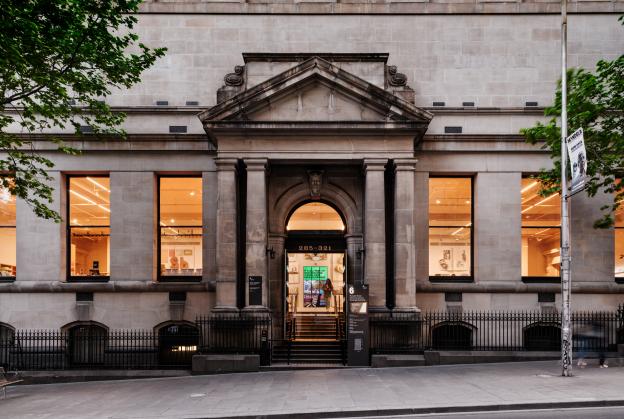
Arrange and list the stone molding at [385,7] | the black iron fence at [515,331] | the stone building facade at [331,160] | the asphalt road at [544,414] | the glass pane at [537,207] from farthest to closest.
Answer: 1. the stone molding at [385,7]
2. the glass pane at [537,207]
3. the black iron fence at [515,331]
4. the stone building facade at [331,160]
5. the asphalt road at [544,414]

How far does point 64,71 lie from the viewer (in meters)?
12.6

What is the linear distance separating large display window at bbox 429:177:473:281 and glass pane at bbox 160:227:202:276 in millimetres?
8882

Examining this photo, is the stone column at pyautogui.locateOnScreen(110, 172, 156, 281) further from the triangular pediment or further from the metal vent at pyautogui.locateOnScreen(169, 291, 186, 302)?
the triangular pediment

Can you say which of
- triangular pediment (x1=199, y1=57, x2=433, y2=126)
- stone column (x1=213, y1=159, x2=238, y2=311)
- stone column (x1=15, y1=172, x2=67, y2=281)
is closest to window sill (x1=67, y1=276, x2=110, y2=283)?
stone column (x1=15, y1=172, x2=67, y2=281)

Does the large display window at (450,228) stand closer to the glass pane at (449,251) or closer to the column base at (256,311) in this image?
the glass pane at (449,251)

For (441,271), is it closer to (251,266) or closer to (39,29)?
(251,266)

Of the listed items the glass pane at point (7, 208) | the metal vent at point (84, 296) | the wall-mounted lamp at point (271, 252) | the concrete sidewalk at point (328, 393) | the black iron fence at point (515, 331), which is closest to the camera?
the concrete sidewalk at point (328, 393)

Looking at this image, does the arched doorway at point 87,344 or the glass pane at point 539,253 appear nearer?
the arched doorway at point 87,344

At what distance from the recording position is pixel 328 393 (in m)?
11.9

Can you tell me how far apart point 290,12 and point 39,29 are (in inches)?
393

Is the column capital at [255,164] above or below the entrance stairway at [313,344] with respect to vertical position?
above

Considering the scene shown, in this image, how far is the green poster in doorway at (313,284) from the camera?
1938 centimetres

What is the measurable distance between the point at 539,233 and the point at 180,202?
13672 mm

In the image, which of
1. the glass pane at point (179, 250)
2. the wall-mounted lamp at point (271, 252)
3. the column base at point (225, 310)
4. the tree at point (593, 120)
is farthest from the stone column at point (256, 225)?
the tree at point (593, 120)
